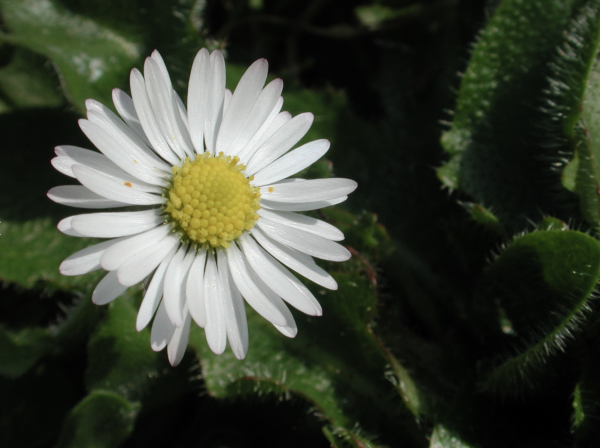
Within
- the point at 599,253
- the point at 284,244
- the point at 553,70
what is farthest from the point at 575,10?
the point at 284,244

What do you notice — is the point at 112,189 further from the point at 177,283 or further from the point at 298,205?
the point at 298,205

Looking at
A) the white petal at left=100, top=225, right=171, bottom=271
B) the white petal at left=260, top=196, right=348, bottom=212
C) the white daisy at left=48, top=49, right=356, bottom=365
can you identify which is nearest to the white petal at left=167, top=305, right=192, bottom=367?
the white daisy at left=48, top=49, right=356, bottom=365

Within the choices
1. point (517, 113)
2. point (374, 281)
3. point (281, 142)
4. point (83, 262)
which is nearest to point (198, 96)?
point (281, 142)

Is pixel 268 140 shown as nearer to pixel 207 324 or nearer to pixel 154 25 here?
pixel 207 324

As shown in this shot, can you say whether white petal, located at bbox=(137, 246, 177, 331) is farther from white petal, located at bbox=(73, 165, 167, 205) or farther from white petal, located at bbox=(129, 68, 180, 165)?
white petal, located at bbox=(129, 68, 180, 165)

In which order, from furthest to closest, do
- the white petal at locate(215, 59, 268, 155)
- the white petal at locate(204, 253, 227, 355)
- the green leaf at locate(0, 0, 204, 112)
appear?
the green leaf at locate(0, 0, 204, 112)
the white petal at locate(215, 59, 268, 155)
the white petal at locate(204, 253, 227, 355)

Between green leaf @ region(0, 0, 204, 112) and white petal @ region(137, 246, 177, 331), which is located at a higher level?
green leaf @ region(0, 0, 204, 112)

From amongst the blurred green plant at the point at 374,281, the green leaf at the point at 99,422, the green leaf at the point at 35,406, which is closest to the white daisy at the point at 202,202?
the blurred green plant at the point at 374,281
